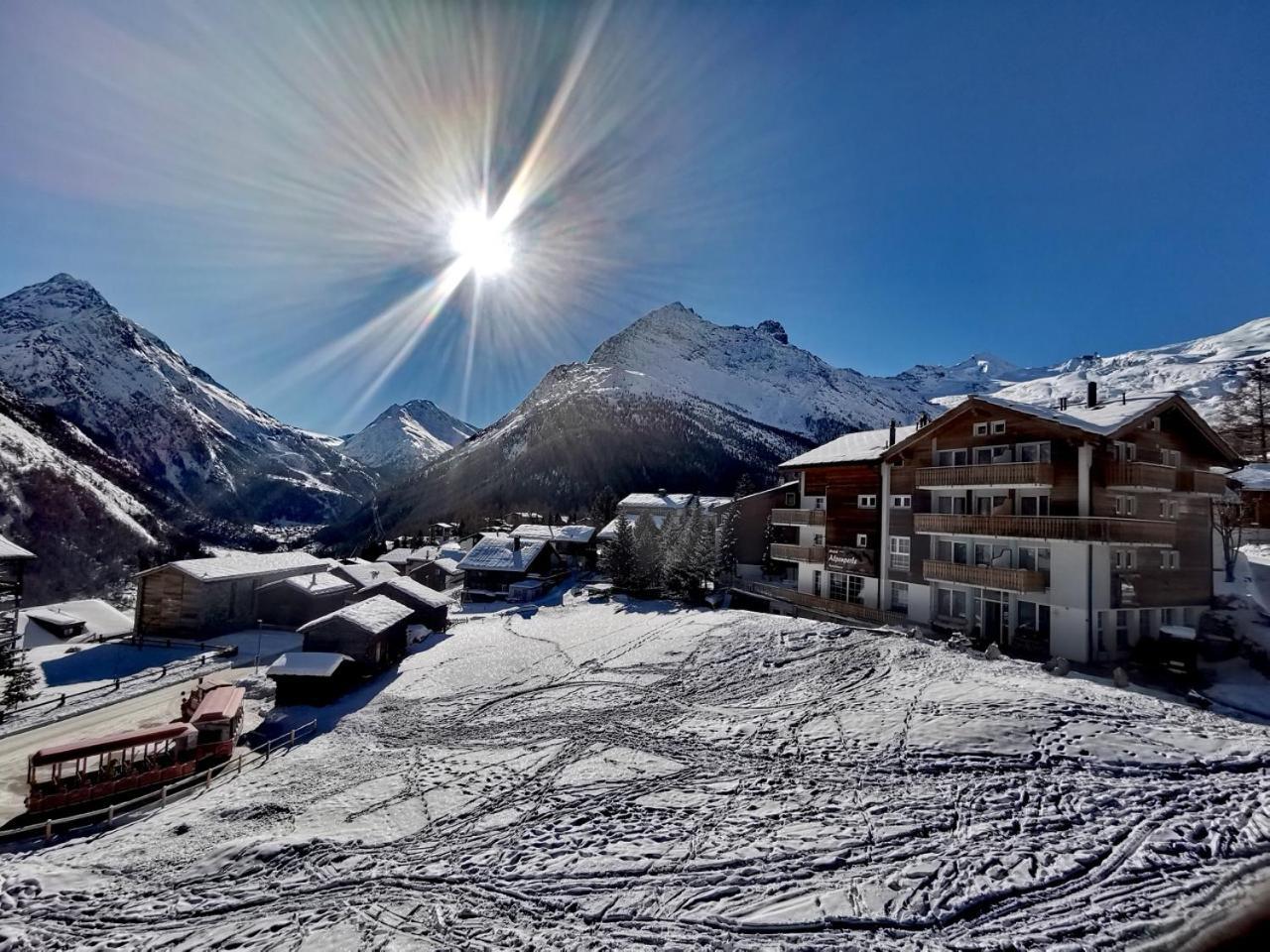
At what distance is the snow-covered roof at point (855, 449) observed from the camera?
108 ft

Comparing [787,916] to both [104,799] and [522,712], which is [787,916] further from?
[104,799]

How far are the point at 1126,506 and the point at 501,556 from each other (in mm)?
49007

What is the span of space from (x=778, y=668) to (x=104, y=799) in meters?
23.5

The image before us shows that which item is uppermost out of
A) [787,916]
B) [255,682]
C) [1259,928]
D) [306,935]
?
[1259,928]

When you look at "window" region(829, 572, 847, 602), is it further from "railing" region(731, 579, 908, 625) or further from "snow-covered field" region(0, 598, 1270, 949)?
"snow-covered field" region(0, 598, 1270, 949)

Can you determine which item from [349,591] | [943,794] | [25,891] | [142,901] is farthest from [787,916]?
[349,591]

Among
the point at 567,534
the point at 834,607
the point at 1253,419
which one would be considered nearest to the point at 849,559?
the point at 834,607

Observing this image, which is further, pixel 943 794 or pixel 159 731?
pixel 159 731

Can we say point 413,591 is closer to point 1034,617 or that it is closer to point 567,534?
point 567,534

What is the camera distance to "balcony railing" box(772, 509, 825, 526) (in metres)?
35.0

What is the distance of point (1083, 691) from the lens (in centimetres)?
1558

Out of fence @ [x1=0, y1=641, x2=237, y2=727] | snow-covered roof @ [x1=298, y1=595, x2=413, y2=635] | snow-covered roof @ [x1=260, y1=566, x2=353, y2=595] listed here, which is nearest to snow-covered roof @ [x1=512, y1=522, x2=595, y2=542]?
snow-covered roof @ [x1=260, y1=566, x2=353, y2=595]

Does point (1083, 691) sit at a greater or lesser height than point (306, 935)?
greater

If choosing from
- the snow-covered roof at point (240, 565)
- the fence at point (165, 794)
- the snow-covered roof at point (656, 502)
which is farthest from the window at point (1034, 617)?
the snow-covered roof at point (240, 565)
